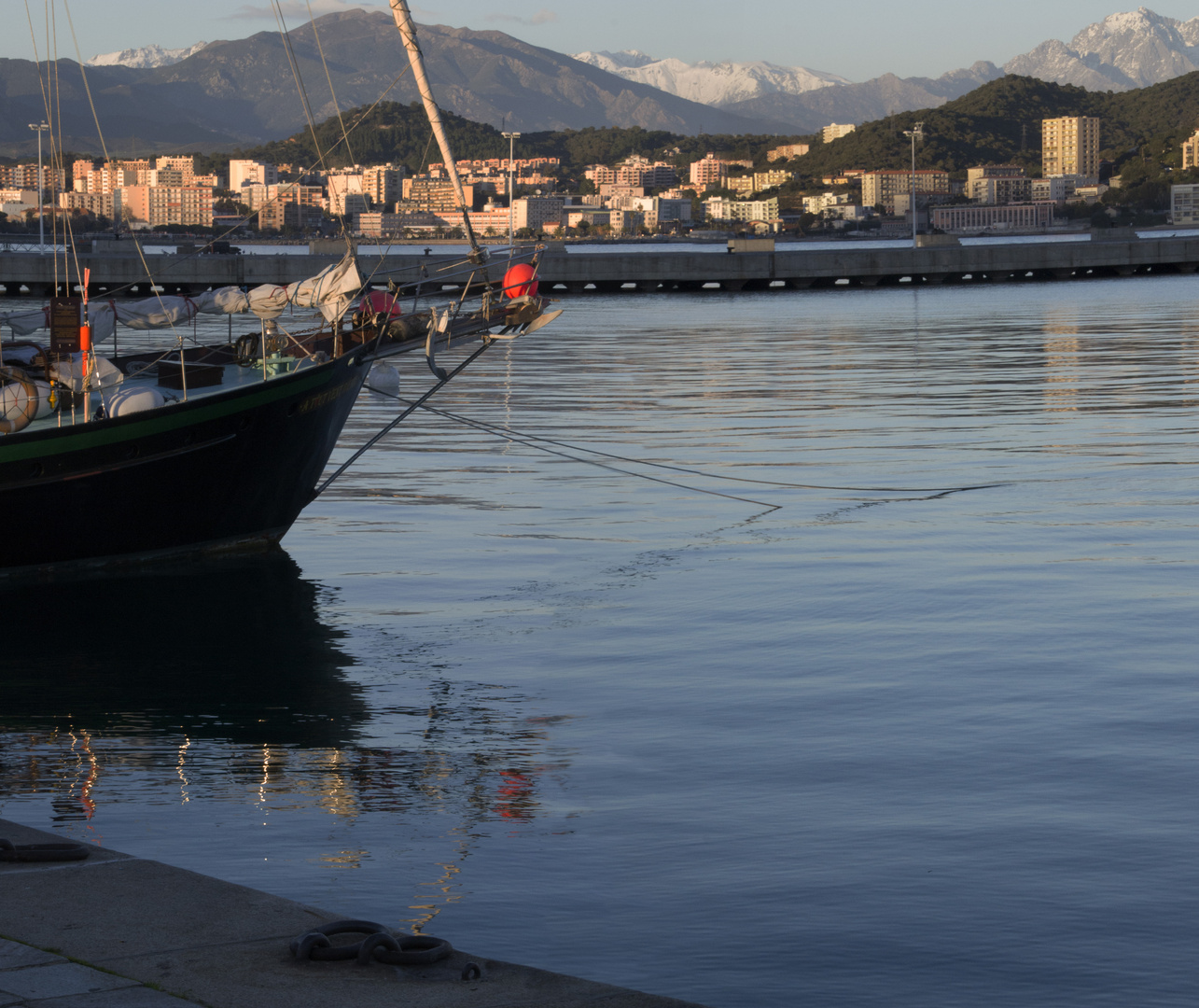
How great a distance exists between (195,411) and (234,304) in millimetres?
3939

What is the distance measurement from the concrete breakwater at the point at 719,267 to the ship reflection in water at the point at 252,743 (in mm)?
62218

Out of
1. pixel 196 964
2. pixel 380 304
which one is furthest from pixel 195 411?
pixel 196 964

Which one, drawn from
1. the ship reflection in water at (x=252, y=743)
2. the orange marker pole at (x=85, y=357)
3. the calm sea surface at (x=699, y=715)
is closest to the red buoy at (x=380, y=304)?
the calm sea surface at (x=699, y=715)

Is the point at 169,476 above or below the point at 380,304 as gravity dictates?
below

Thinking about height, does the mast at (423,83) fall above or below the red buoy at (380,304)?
above

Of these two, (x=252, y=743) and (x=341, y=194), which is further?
(x=341, y=194)

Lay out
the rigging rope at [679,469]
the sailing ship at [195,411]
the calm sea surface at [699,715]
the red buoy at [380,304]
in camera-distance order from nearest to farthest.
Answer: the calm sea surface at [699,715]
the sailing ship at [195,411]
the red buoy at [380,304]
the rigging rope at [679,469]

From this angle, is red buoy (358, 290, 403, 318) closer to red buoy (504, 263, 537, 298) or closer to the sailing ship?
the sailing ship

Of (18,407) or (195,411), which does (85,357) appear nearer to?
(18,407)

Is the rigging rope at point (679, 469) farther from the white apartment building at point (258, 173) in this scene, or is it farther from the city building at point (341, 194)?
the white apartment building at point (258, 173)

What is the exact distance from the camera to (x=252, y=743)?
1045 cm

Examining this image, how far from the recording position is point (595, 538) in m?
17.6

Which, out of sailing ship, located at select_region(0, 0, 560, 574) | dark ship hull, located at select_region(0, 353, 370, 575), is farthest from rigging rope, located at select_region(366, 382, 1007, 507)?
dark ship hull, located at select_region(0, 353, 370, 575)

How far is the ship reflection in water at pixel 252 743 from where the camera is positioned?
8219mm
